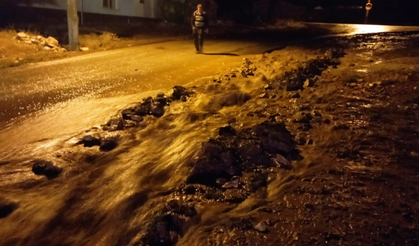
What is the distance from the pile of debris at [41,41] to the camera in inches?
522

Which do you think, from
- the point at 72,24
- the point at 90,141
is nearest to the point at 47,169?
the point at 90,141

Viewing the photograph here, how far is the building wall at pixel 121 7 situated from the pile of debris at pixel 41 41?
24.8ft

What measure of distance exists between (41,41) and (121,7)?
10.4 meters

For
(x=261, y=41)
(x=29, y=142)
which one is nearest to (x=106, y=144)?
(x=29, y=142)

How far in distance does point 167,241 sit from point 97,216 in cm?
120

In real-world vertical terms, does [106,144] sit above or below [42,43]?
below

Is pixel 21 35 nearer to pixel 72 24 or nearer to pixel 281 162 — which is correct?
pixel 72 24

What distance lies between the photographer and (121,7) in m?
23.1

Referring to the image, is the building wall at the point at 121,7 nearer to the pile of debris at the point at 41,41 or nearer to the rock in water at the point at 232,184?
the pile of debris at the point at 41,41

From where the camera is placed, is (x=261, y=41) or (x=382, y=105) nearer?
(x=382, y=105)

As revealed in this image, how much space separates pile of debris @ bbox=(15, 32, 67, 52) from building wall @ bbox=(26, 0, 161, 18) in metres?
7.56

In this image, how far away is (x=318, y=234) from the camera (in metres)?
3.49

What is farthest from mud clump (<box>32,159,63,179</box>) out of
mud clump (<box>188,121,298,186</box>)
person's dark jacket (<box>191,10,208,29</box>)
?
person's dark jacket (<box>191,10,208,29</box>)

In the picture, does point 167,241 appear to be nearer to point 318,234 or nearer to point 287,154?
point 318,234
